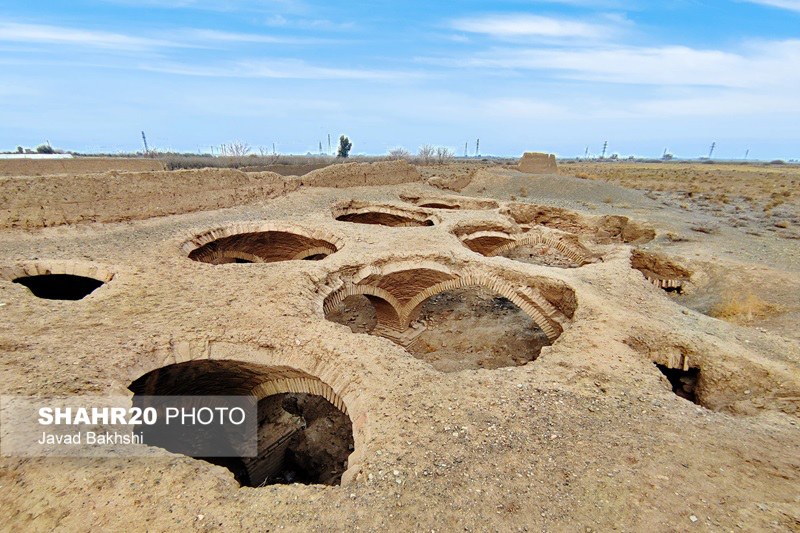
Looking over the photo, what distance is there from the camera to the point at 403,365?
501 cm

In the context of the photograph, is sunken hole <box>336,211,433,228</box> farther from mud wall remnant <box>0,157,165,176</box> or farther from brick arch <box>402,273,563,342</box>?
mud wall remnant <box>0,157,165,176</box>

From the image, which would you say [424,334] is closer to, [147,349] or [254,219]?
[254,219]

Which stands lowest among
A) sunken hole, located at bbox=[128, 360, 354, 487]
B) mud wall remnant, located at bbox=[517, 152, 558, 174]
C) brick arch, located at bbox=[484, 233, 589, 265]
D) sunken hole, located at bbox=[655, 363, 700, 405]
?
sunken hole, located at bbox=[128, 360, 354, 487]

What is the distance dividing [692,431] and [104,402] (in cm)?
642

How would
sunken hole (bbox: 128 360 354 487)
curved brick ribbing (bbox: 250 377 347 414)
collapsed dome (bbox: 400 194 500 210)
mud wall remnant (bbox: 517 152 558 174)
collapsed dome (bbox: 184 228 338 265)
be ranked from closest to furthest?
curved brick ribbing (bbox: 250 377 347 414) < sunken hole (bbox: 128 360 354 487) < collapsed dome (bbox: 184 228 338 265) < collapsed dome (bbox: 400 194 500 210) < mud wall remnant (bbox: 517 152 558 174)

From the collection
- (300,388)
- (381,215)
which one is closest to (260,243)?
(381,215)

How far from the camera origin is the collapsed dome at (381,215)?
15.8m

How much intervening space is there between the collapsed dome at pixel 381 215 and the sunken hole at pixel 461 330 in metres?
3.77

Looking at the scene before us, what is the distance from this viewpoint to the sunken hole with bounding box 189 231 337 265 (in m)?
11.5

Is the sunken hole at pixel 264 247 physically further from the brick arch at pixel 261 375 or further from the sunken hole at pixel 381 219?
the brick arch at pixel 261 375

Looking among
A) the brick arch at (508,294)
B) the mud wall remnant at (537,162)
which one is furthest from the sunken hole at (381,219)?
the mud wall remnant at (537,162)

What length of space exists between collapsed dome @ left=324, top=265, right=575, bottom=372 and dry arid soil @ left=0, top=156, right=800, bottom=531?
68 millimetres

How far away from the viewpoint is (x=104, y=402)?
4062 millimetres

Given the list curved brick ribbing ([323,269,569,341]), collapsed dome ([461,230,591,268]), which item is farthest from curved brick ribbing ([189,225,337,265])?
collapsed dome ([461,230,591,268])
